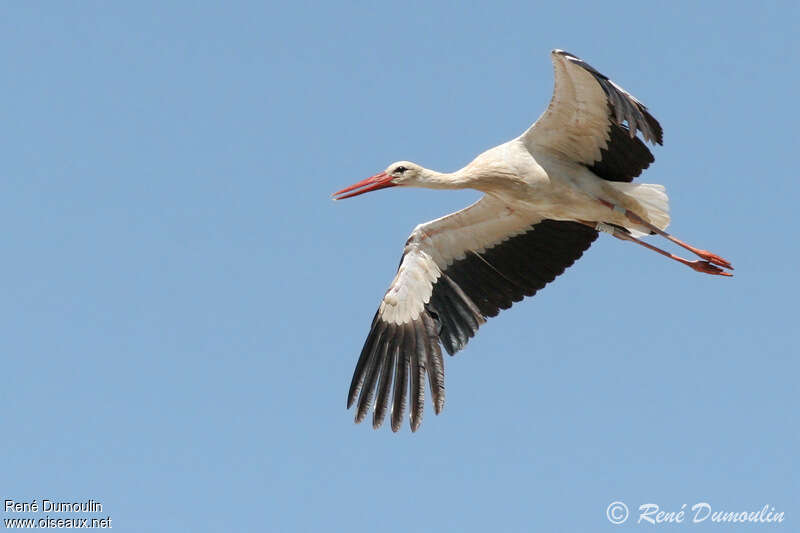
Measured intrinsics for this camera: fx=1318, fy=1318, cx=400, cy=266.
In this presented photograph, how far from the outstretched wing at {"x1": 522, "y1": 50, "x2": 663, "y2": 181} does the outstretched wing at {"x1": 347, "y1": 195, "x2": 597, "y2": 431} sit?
84 cm

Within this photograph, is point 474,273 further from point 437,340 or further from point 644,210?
point 644,210

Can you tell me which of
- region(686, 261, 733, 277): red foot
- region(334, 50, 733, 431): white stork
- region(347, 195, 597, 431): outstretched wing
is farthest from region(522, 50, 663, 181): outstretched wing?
region(686, 261, 733, 277): red foot

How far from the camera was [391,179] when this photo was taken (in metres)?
12.6

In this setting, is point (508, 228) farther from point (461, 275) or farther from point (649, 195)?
point (649, 195)

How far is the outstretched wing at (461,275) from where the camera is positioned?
41.7ft

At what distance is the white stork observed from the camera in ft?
39.3

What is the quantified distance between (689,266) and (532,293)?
61.3 inches

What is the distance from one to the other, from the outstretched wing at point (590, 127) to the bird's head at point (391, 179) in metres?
1.11

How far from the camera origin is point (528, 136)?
12.1m

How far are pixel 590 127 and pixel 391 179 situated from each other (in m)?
1.95

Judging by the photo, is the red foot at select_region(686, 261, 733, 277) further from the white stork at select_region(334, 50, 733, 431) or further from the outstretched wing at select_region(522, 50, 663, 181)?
the outstretched wing at select_region(522, 50, 663, 181)

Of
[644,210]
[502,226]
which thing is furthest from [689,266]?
[502,226]

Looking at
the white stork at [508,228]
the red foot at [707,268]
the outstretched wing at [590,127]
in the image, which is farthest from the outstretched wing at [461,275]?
the red foot at [707,268]

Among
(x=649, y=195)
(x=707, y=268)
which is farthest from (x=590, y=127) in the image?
(x=707, y=268)
